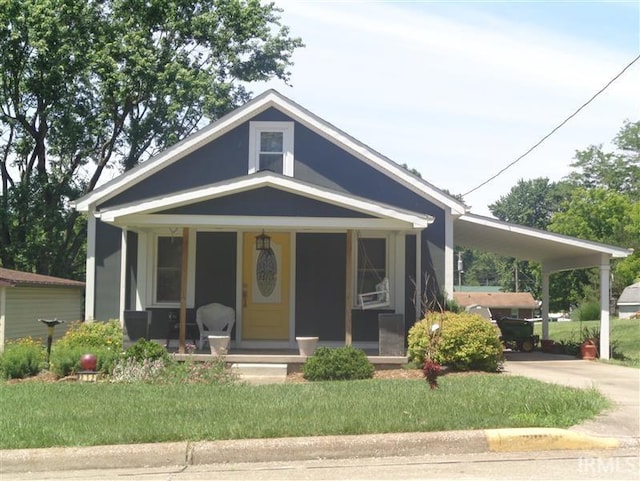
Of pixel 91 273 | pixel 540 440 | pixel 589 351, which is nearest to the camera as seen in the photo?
pixel 540 440

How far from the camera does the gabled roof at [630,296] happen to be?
5022 cm

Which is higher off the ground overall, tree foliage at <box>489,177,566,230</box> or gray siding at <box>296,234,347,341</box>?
tree foliage at <box>489,177,566,230</box>

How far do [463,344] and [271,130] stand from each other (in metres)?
6.44

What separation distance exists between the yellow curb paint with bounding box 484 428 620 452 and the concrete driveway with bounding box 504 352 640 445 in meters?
0.23

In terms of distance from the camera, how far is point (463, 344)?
1343 cm

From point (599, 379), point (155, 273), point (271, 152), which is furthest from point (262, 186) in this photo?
point (599, 379)

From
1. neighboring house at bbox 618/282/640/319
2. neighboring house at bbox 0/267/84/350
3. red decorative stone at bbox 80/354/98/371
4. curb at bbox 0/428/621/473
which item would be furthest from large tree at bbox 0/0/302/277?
neighboring house at bbox 618/282/640/319

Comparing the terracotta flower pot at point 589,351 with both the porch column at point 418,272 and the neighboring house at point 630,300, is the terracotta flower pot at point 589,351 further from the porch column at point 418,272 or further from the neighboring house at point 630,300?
the neighboring house at point 630,300

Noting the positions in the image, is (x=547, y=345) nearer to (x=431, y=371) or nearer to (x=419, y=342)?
(x=419, y=342)

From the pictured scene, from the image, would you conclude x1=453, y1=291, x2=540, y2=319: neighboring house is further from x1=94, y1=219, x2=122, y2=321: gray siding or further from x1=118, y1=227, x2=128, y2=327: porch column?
x1=118, y1=227, x2=128, y2=327: porch column

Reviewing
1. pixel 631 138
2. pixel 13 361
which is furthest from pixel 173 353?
pixel 631 138

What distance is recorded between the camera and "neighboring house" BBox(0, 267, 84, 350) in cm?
1739

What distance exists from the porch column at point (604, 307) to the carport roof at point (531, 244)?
17cm

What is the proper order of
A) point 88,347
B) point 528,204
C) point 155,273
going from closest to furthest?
point 88,347 < point 155,273 < point 528,204
